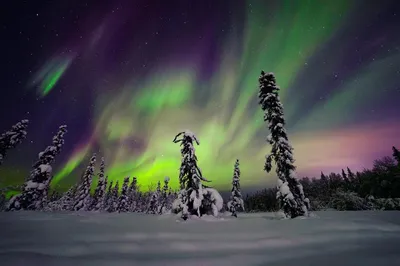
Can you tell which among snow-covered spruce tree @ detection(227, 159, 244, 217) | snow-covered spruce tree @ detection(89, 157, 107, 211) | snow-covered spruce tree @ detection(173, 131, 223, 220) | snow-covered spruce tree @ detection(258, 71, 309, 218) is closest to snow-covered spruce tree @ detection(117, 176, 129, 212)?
snow-covered spruce tree @ detection(89, 157, 107, 211)

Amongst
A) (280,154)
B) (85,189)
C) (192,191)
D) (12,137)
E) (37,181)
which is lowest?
(192,191)

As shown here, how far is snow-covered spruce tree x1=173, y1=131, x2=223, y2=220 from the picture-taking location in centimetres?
1384

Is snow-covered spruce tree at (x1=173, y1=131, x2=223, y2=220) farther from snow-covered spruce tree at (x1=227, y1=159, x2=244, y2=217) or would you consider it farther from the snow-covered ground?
snow-covered spruce tree at (x1=227, y1=159, x2=244, y2=217)

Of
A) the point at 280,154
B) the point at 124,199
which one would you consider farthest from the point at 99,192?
the point at 280,154

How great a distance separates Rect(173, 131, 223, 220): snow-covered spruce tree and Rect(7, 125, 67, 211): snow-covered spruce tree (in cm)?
2194

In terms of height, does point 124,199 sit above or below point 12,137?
below

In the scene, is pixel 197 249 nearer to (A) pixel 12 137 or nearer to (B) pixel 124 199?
(A) pixel 12 137

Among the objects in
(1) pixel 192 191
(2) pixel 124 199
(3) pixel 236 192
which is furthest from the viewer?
(2) pixel 124 199

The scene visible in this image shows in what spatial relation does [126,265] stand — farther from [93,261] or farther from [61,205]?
[61,205]

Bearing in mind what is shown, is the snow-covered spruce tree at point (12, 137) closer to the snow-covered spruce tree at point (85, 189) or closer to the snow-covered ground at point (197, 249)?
the snow-covered spruce tree at point (85, 189)

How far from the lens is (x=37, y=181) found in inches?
1046

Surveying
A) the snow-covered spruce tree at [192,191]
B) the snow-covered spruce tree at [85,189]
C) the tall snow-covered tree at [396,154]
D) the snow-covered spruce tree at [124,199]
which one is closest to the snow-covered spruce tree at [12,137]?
the snow-covered spruce tree at [85,189]

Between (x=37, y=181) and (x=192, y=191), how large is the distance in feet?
80.4

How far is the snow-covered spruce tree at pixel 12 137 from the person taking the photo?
2505 cm
